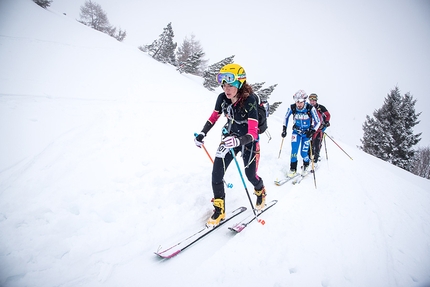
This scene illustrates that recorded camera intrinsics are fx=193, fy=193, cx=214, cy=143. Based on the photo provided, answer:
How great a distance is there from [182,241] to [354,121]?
78959mm

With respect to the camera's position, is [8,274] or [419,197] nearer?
[8,274]

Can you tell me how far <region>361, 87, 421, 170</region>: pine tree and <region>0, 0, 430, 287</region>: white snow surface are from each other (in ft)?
61.4

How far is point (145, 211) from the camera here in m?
3.95

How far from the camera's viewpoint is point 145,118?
24.9ft

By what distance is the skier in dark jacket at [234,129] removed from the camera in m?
3.66

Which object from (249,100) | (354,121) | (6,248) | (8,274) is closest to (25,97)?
(6,248)

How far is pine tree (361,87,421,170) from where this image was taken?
21.6m

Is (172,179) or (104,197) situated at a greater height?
(172,179)

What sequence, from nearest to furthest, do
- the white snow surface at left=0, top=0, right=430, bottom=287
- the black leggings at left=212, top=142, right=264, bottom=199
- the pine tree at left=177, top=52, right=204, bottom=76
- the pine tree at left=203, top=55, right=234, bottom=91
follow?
1. the white snow surface at left=0, top=0, right=430, bottom=287
2. the black leggings at left=212, top=142, right=264, bottom=199
3. the pine tree at left=203, top=55, right=234, bottom=91
4. the pine tree at left=177, top=52, right=204, bottom=76

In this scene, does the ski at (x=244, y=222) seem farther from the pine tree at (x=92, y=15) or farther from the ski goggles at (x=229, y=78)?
the pine tree at (x=92, y=15)

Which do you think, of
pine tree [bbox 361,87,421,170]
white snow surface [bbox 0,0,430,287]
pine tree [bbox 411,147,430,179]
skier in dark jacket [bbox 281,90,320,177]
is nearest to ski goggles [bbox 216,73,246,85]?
white snow surface [bbox 0,0,430,287]

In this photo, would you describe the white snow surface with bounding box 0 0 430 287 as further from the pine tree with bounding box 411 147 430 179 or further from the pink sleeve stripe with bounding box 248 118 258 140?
the pine tree with bounding box 411 147 430 179

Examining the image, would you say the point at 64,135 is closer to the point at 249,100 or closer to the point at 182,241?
the point at 182,241

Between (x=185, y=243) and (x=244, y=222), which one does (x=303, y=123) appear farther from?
(x=185, y=243)
